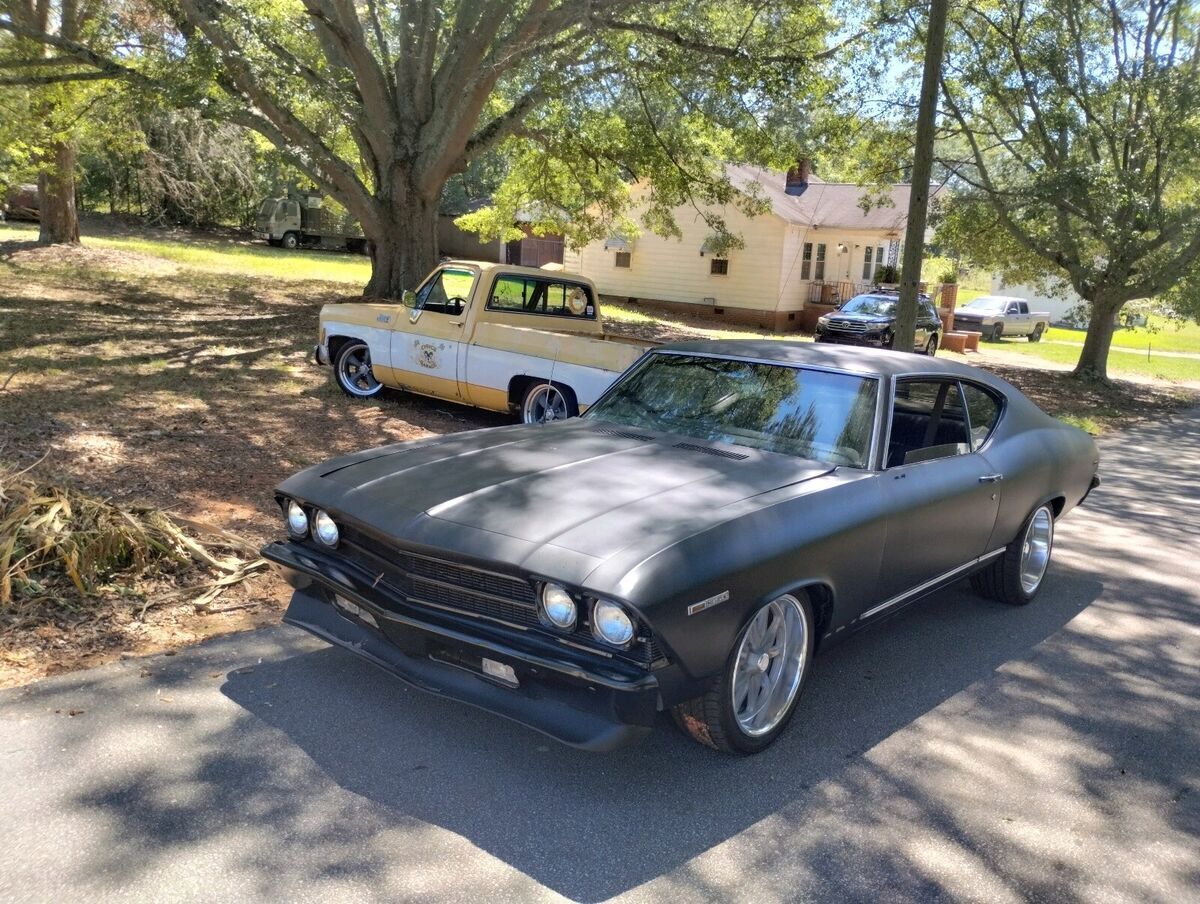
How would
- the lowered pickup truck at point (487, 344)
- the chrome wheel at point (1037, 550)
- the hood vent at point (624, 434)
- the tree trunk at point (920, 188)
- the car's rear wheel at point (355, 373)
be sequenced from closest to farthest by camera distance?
the hood vent at point (624, 434) → the chrome wheel at point (1037, 550) → the lowered pickup truck at point (487, 344) → the car's rear wheel at point (355, 373) → the tree trunk at point (920, 188)

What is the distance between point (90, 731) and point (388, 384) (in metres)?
6.50

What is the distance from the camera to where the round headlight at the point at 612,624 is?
3.05 meters

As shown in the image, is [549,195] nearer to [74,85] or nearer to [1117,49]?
[74,85]

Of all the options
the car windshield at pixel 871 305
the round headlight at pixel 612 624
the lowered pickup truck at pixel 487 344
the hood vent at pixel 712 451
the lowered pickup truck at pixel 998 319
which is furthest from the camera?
the lowered pickup truck at pixel 998 319

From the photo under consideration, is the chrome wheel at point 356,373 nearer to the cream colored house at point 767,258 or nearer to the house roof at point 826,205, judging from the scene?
the cream colored house at point 767,258

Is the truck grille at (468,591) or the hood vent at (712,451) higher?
the hood vent at (712,451)

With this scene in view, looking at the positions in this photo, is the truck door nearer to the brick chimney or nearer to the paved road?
the paved road

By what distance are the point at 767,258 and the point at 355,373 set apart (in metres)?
20.6

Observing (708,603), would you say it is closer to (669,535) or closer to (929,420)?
(669,535)

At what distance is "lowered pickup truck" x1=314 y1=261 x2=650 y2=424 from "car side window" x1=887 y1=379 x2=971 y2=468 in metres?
3.22

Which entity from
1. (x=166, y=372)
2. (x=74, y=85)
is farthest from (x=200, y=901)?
(x=74, y=85)

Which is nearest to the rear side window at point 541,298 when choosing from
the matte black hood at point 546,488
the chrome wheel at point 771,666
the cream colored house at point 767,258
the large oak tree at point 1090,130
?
the matte black hood at point 546,488

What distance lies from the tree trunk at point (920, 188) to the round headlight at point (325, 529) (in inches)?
321

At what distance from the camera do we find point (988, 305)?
34.9 metres
